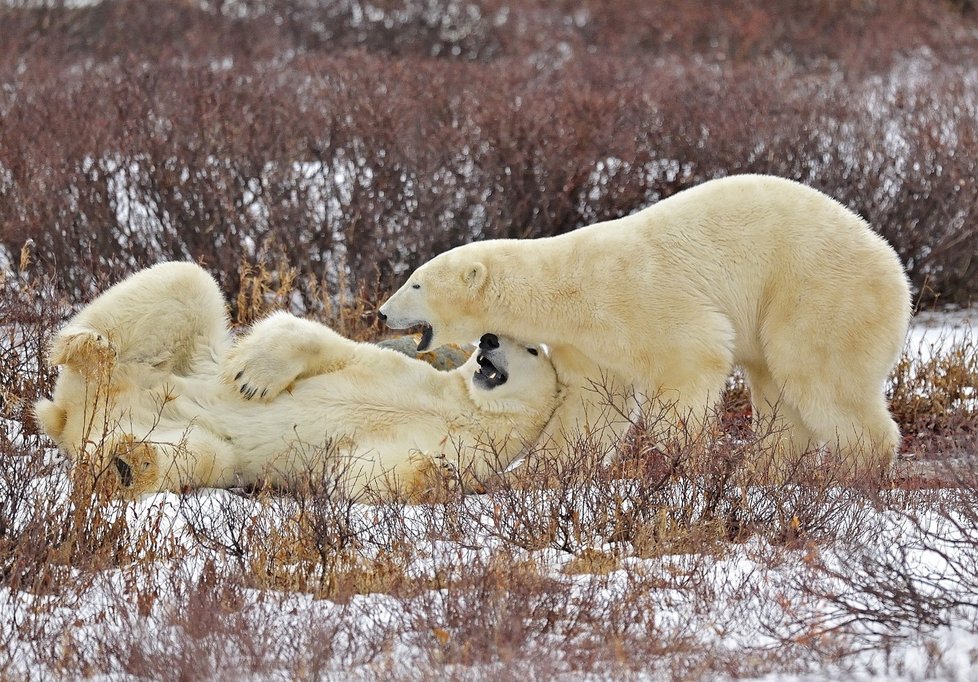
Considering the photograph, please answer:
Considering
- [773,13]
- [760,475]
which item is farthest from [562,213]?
[773,13]

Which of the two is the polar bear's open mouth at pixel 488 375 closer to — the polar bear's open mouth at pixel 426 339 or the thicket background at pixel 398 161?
the polar bear's open mouth at pixel 426 339

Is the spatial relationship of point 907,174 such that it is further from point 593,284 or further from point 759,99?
point 593,284

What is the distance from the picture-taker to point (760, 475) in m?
3.74

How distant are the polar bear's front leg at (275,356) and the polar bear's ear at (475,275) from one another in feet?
1.64

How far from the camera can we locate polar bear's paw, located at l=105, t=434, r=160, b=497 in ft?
11.9

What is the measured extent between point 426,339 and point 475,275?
298 mm

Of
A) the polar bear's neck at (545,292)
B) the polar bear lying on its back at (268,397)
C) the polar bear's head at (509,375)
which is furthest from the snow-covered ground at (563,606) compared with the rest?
the polar bear's neck at (545,292)

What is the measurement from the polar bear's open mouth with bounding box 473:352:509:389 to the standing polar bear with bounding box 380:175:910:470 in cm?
13

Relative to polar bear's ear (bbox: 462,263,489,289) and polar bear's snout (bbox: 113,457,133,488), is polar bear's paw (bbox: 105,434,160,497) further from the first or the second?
polar bear's ear (bbox: 462,263,489,289)

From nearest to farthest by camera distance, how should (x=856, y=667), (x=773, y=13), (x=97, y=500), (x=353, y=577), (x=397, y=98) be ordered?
1. (x=856, y=667)
2. (x=353, y=577)
3. (x=97, y=500)
4. (x=397, y=98)
5. (x=773, y=13)

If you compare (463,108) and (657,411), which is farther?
(463,108)

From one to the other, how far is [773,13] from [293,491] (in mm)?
A: 10882

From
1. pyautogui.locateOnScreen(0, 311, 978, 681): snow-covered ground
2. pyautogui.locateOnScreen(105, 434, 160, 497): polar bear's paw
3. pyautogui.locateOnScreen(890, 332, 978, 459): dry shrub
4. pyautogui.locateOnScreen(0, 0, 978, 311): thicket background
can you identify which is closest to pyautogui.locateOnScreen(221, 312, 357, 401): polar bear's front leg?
pyautogui.locateOnScreen(105, 434, 160, 497): polar bear's paw

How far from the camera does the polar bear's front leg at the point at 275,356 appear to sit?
3.96 metres
